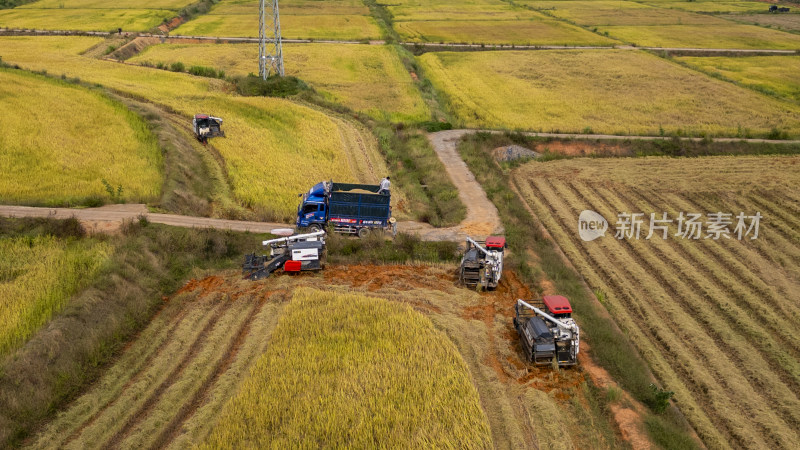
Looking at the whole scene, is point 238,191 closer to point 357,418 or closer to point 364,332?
point 364,332

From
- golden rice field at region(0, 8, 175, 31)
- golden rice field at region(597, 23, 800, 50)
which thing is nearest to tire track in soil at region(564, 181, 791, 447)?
golden rice field at region(597, 23, 800, 50)

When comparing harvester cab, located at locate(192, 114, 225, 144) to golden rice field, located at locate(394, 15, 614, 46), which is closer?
harvester cab, located at locate(192, 114, 225, 144)

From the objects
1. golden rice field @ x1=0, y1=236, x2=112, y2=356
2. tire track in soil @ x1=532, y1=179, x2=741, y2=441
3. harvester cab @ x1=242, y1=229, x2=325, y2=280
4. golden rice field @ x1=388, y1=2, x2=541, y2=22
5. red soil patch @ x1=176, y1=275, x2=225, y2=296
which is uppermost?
golden rice field @ x1=388, y1=2, x2=541, y2=22

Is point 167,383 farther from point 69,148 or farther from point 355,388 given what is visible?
point 69,148

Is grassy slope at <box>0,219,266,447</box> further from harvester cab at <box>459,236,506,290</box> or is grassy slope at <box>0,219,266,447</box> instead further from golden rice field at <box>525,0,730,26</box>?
golden rice field at <box>525,0,730,26</box>

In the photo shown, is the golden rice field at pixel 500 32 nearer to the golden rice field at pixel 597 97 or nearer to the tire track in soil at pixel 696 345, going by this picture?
the golden rice field at pixel 597 97

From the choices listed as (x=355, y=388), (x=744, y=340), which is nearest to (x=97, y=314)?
(x=355, y=388)

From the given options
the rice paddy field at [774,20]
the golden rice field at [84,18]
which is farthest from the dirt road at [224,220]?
the rice paddy field at [774,20]

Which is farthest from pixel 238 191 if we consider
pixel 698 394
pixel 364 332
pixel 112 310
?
pixel 698 394
